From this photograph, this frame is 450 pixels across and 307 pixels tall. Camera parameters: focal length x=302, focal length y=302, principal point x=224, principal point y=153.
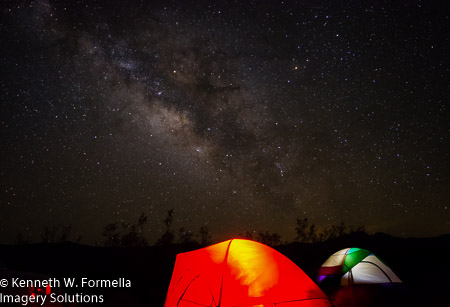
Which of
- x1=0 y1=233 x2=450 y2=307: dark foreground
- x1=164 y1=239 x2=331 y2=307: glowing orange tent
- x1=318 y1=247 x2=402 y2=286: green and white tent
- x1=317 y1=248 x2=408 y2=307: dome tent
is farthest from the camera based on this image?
x1=0 y1=233 x2=450 y2=307: dark foreground

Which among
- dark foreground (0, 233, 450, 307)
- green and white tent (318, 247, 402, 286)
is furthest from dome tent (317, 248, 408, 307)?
dark foreground (0, 233, 450, 307)

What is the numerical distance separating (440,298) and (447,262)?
46.0ft

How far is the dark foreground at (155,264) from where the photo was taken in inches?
467

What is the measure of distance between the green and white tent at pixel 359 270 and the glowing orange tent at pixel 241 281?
3.59m

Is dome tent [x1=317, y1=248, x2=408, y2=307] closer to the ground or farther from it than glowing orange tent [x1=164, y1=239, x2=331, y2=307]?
closer to the ground

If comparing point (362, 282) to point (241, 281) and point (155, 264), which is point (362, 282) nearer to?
point (241, 281)

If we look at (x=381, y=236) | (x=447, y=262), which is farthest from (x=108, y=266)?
(x=381, y=236)

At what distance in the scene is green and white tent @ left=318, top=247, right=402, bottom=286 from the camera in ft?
30.1

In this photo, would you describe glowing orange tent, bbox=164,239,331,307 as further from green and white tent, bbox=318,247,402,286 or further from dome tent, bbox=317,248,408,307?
green and white tent, bbox=318,247,402,286

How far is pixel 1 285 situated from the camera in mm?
6094

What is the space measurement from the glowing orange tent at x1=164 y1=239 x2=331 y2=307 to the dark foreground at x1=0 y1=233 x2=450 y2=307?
368 cm

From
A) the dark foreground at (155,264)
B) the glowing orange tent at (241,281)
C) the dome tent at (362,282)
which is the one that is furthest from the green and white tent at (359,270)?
the glowing orange tent at (241,281)

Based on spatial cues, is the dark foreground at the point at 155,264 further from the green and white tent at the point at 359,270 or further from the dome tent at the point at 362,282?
the green and white tent at the point at 359,270

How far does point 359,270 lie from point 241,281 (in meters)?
5.08
